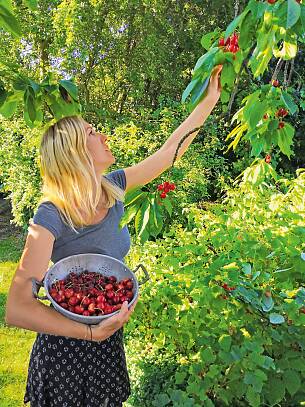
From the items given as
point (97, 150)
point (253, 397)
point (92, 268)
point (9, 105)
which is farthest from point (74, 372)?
point (9, 105)

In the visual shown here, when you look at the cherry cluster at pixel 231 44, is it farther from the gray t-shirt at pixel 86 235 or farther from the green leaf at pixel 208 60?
the gray t-shirt at pixel 86 235

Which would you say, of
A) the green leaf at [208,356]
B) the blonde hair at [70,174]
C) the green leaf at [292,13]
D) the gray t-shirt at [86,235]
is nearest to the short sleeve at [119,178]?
the gray t-shirt at [86,235]

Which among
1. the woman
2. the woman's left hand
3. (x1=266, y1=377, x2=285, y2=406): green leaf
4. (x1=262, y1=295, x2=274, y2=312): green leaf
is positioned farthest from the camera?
the woman's left hand

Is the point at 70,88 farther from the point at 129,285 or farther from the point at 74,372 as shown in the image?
the point at 74,372

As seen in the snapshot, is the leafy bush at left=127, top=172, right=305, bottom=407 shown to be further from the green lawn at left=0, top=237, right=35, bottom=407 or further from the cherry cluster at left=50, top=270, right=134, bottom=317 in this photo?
the green lawn at left=0, top=237, right=35, bottom=407

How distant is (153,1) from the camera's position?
6047 mm

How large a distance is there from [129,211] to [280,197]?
1155 mm

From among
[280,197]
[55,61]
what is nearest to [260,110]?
[280,197]

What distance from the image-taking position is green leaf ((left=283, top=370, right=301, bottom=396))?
1469mm

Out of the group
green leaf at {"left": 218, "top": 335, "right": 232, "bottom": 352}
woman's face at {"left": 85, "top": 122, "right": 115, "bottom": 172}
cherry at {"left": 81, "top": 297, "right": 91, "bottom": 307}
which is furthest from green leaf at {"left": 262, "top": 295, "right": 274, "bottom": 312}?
woman's face at {"left": 85, "top": 122, "right": 115, "bottom": 172}

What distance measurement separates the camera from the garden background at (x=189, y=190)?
5.16ft

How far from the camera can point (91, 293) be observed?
1.64 meters

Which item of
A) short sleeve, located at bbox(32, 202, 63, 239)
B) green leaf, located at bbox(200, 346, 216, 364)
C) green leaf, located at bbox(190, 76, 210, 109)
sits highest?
green leaf, located at bbox(190, 76, 210, 109)

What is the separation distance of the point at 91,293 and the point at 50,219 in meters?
0.27
